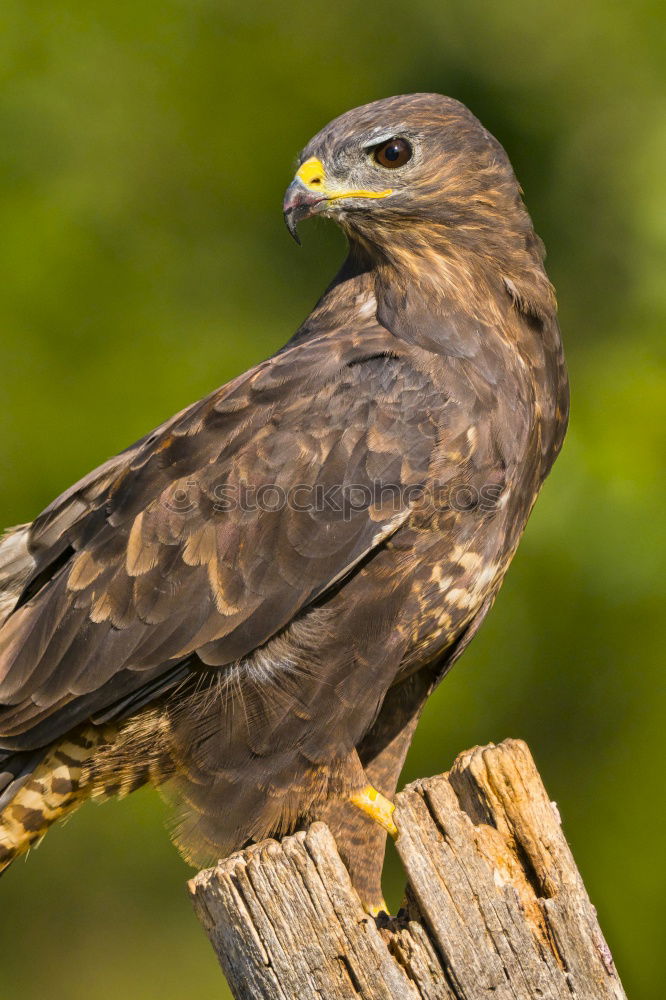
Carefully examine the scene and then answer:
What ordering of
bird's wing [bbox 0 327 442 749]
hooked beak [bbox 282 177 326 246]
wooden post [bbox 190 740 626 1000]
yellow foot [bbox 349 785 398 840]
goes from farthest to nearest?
hooked beak [bbox 282 177 326 246]
yellow foot [bbox 349 785 398 840]
bird's wing [bbox 0 327 442 749]
wooden post [bbox 190 740 626 1000]

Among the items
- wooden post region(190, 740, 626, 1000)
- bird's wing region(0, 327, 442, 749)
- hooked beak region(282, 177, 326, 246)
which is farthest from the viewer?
hooked beak region(282, 177, 326, 246)

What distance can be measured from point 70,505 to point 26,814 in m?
0.86

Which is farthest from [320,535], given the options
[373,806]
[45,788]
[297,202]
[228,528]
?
[45,788]

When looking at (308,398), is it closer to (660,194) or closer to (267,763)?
(267,763)

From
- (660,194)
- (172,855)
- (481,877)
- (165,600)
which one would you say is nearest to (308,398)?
(165,600)

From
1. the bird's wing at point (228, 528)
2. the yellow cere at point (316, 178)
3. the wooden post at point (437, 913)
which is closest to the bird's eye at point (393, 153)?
the yellow cere at point (316, 178)

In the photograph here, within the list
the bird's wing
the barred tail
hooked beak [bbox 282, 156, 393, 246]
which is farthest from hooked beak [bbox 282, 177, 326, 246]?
the barred tail

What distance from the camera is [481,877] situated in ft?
8.00

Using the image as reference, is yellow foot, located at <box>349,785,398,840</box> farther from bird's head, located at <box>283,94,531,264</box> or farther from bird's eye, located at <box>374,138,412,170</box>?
bird's eye, located at <box>374,138,412,170</box>

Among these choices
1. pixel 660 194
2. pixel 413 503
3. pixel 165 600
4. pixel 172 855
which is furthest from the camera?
pixel 172 855

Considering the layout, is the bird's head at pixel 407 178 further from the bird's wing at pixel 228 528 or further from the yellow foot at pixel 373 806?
the yellow foot at pixel 373 806

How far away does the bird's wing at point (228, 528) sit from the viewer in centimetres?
305

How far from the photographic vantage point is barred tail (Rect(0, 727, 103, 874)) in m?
3.26

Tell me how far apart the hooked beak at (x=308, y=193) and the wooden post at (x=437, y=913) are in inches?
59.5
